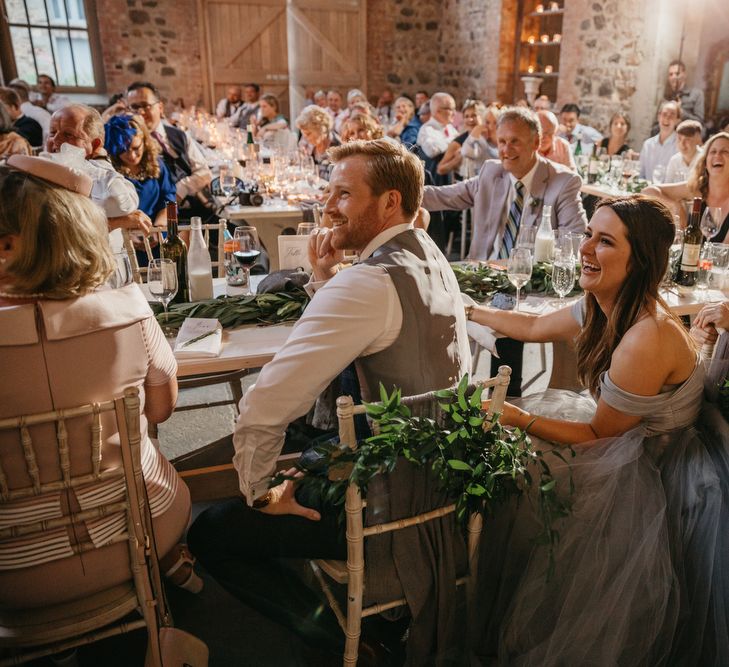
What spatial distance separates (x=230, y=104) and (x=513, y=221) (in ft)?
26.4

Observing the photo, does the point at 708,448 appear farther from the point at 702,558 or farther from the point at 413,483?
the point at 413,483

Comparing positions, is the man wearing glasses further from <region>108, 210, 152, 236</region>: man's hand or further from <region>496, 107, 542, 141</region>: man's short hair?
<region>496, 107, 542, 141</region>: man's short hair

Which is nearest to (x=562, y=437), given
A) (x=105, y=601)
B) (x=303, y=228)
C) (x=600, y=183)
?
(x=105, y=601)

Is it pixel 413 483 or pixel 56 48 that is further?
pixel 56 48

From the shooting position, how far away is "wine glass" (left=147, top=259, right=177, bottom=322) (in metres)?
2.15

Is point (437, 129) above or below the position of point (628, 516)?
above

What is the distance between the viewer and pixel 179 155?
5.08m

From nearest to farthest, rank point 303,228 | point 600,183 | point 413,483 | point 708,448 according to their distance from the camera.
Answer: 1. point 413,483
2. point 708,448
3. point 303,228
4. point 600,183

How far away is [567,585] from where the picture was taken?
1.55 m

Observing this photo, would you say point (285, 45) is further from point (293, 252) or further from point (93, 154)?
point (293, 252)

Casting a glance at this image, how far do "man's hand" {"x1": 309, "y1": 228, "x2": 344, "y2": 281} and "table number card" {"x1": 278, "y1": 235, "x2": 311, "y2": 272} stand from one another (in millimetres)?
484

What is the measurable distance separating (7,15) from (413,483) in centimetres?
1122

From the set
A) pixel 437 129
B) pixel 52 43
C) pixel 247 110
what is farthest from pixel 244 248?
pixel 52 43

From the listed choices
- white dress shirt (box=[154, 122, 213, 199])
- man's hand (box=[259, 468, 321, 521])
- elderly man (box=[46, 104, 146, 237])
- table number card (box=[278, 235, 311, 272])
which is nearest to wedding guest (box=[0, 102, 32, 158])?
elderly man (box=[46, 104, 146, 237])
